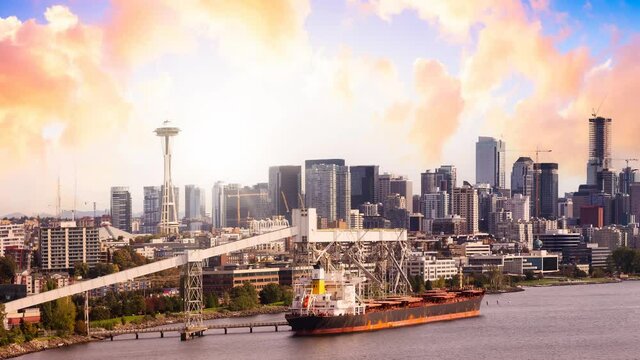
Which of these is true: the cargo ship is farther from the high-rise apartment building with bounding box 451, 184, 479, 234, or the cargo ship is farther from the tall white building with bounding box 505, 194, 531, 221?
the tall white building with bounding box 505, 194, 531, 221

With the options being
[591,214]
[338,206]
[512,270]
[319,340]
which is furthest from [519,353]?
[591,214]

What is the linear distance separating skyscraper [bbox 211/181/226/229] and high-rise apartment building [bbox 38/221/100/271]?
45.4 meters

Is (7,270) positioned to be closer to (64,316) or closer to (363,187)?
(64,316)

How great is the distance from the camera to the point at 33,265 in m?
68.6

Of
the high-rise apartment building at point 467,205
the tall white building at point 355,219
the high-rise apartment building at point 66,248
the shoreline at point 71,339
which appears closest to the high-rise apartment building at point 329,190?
the tall white building at point 355,219

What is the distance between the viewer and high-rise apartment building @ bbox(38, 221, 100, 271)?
6825 centimetres

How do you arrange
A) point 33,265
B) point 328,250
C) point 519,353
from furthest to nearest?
1. point 33,265
2. point 328,250
3. point 519,353

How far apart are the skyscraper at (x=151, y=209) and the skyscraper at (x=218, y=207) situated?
496 cm

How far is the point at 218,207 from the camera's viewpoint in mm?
120062

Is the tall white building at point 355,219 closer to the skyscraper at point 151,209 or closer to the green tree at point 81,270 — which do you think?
the skyscraper at point 151,209

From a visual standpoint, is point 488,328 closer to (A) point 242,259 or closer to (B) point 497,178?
(A) point 242,259

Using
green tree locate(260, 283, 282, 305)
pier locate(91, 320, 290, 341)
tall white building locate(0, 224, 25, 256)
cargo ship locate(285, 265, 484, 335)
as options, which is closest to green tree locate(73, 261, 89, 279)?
tall white building locate(0, 224, 25, 256)

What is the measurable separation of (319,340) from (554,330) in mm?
6999

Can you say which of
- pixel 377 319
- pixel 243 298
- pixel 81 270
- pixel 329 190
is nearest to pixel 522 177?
pixel 329 190
